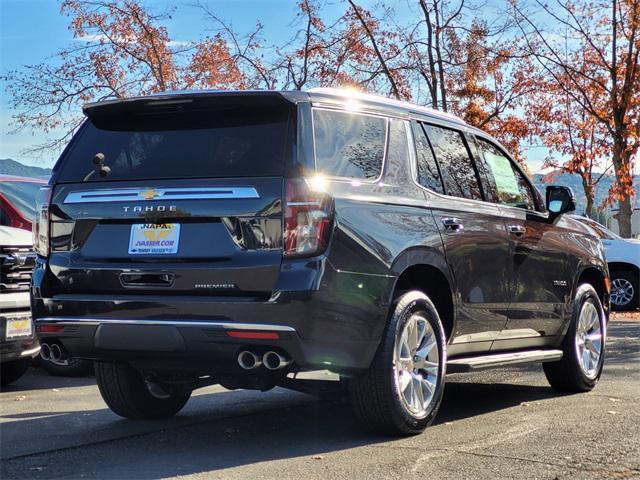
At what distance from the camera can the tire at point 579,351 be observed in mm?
7699

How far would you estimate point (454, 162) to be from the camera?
666cm

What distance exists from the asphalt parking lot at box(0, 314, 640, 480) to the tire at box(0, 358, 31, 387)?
A: 1.77 ft

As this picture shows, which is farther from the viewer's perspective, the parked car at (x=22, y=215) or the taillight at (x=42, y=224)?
the parked car at (x=22, y=215)

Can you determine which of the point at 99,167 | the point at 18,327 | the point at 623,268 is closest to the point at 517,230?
the point at 99,167

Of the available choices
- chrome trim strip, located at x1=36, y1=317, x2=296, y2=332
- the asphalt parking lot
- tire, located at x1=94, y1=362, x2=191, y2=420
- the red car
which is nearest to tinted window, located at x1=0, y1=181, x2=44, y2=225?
the red car

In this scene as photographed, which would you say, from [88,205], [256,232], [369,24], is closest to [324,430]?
[256,232]

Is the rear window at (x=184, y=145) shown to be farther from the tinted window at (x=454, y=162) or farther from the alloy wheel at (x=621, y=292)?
the alloy wheel at (x=621, y=292)

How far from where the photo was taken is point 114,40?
21.5 metres

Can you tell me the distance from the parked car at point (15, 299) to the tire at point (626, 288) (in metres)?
13.8

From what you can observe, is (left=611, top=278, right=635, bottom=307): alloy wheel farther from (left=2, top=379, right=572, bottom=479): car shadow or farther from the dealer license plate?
the dealer license plate

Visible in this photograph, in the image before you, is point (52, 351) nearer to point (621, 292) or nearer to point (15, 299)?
point (15, 299)

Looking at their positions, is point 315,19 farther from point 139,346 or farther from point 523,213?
point 139,346

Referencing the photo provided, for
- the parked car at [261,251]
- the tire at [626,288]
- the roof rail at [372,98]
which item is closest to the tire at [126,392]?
the parked car at [261,251]

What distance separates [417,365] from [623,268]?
1445 cm
